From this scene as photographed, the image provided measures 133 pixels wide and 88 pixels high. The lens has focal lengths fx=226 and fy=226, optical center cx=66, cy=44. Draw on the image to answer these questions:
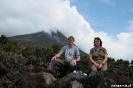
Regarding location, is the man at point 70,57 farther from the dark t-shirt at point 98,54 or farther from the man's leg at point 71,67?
the dark t-shirt at point 98,54

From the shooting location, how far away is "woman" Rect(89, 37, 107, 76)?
8320 millimetres

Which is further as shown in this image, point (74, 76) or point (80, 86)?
point (74, 76)

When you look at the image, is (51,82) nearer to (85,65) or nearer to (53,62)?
(53,62)

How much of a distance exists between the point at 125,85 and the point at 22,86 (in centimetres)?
307

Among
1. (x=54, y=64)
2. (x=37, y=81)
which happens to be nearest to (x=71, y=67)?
(x=54, y=64)

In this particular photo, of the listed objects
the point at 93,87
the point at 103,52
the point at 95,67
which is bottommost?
the point at 93,87

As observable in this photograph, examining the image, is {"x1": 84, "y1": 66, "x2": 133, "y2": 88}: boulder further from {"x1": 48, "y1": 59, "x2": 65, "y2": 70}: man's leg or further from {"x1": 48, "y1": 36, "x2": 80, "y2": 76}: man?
{"x1": 48, "y1": 59, "x2": 65, "y2": 70}: man's leg

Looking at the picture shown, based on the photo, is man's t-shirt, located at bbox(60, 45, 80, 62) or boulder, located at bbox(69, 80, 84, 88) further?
man's t-shirt, located at bbox(60, 45, 80, 62)

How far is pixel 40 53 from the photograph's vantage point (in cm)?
2966

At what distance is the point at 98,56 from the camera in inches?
335

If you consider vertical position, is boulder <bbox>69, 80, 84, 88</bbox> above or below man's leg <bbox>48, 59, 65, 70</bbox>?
below

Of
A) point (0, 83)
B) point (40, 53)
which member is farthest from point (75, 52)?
point (40, 53)

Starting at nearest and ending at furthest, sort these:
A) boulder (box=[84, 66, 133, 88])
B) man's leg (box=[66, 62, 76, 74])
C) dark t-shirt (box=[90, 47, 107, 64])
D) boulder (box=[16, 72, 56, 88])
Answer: boulder (box=[84, 66, 133, 88]) → boulder (box=[16, 72, 56, 88]) → dark t-shirt (box=[90, 47, 107, 64]) → man's leg (box=[66, 62, 76, 74])

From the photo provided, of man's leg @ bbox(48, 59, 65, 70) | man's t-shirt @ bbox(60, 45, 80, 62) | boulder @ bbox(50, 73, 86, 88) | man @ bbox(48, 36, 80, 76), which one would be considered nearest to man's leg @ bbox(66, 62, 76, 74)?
man @ bbox(48, 36, 80, 76)
